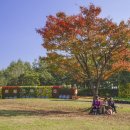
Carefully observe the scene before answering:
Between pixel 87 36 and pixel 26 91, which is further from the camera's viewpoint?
pixel 26 91

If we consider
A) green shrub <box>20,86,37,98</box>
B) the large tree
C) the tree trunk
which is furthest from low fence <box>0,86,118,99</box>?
the large tree

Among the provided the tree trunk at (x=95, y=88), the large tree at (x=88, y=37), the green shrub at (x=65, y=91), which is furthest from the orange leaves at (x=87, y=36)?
the green shrub at (x=65, y=91)

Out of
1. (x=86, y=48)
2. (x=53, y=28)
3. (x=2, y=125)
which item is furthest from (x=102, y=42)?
(x=2, y=125)

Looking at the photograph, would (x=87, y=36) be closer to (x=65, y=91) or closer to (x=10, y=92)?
(x=65, y=91)

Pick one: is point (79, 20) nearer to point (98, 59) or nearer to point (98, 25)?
A: point (98, 25)

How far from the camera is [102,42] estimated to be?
26484 mm

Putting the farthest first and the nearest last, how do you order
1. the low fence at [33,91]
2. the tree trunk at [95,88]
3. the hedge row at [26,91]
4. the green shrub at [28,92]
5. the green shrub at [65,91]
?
the green shrub at [28,92], the hedge row at [26,91], the low fence at [33,91], the green shrub at [65,91], the tree trunk at [95,88]

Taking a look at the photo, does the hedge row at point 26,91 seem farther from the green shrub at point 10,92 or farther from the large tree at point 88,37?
the large tree at point 88,37

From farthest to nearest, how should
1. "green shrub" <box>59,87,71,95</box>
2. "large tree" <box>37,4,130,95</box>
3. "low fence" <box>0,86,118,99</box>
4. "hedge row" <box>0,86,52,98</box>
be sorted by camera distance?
"hedge row" <box>0,86,52,98</box>, "low fence" <box>0,86,118,99</box>, "green shrub" <box>59,87,71,95</box>, "large tree" <box>37,4,130,95</box>

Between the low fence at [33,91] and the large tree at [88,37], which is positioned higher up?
the large tree at [88,37]

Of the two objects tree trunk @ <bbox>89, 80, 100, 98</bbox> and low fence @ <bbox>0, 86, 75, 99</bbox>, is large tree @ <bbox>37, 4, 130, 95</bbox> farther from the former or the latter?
low fence @ <bbox>0, 86, 75, 99</bbox>

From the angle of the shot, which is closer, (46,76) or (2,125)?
(2,125)

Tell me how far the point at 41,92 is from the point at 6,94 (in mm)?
5011

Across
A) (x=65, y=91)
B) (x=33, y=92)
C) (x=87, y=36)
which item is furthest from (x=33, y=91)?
(x=87, y=36)
